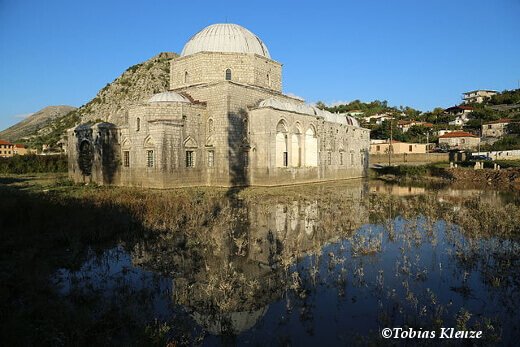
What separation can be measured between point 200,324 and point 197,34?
3101 cm

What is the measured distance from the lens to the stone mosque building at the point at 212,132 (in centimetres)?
2512

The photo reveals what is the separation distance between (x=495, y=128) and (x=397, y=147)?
2566 cm

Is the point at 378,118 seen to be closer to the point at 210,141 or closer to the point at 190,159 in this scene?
the point at 210,141

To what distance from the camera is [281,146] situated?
2820 centimetres

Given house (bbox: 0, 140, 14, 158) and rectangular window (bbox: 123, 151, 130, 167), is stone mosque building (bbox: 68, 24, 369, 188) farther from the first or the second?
house (bbox: 0, 140, 14, 158)

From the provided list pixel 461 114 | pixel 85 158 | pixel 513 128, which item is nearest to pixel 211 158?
pixel 85 158

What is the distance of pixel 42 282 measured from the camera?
6562 mm

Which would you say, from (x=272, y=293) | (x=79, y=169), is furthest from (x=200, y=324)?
(x=79, y=169)

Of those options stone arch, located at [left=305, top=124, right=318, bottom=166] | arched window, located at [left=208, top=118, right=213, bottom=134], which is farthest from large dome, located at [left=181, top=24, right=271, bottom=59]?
stone arch, located at [left=305, top=124, right=318, bottom=166]

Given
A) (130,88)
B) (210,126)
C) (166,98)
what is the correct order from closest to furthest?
1. (166,98)
2. (210,126)
3. (130,88)

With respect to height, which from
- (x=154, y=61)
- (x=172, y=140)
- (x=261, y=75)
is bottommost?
(x=172, y=140)

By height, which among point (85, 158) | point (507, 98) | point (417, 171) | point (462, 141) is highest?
point (507, 98)

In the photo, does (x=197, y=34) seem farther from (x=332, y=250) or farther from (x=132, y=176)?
(x=332, y=250)

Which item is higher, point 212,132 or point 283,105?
point 283,105
